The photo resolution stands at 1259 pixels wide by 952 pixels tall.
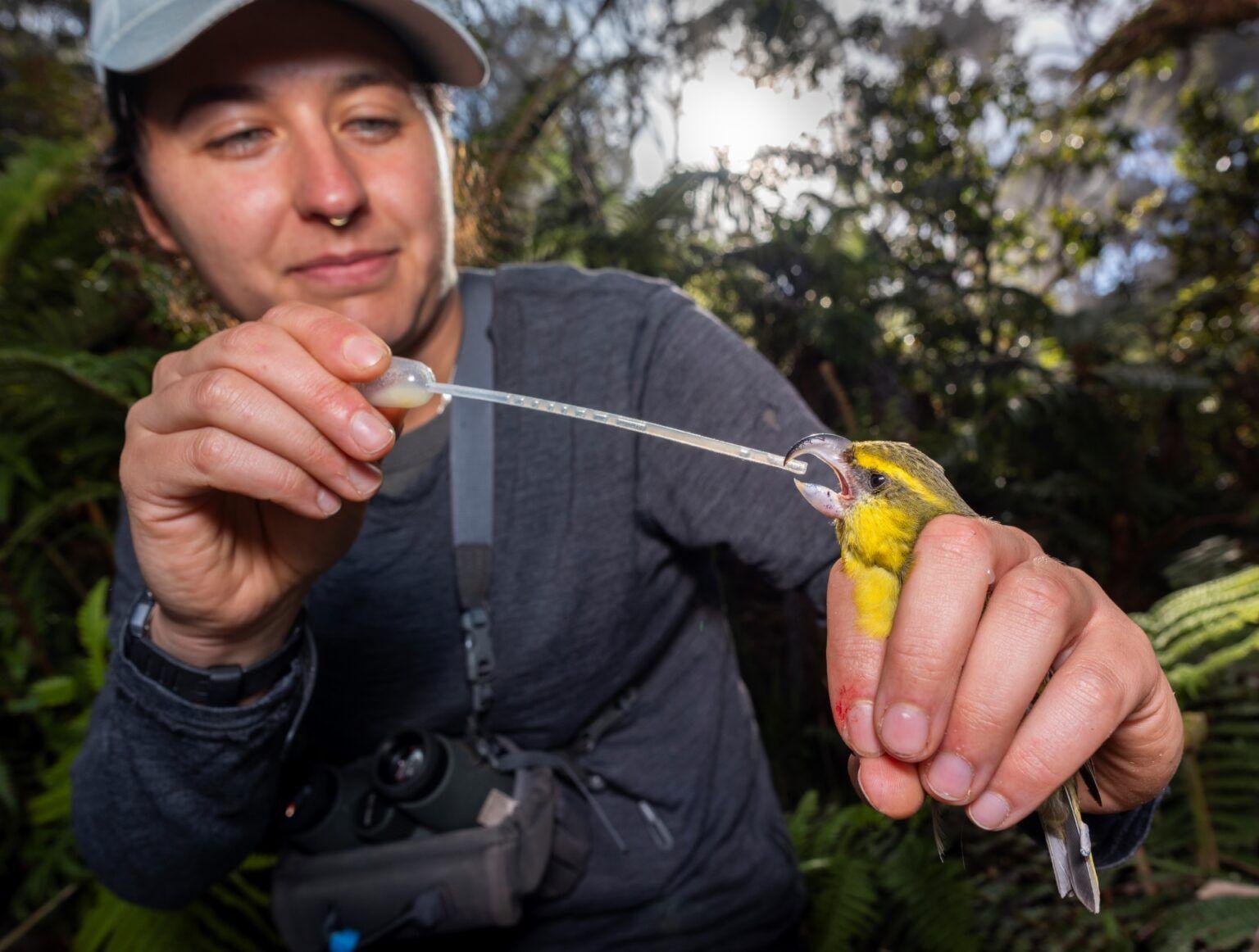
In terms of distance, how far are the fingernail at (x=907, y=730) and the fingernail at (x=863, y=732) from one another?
46mm

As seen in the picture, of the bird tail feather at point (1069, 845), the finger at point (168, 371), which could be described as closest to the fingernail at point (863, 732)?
the bird tail feather at point (1069, 845)

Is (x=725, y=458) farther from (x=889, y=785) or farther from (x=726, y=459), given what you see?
(x=889, y=785)

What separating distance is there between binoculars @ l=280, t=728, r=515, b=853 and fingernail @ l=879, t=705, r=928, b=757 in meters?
1.25

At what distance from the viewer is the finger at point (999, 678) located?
2.53 ft

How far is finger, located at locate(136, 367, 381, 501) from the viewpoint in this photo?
1.03m

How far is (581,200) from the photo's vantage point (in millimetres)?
3479

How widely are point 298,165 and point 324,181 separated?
0.09 meters

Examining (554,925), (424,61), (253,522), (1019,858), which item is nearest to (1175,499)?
(1019,858)

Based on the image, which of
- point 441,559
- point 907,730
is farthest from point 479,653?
point 907,730

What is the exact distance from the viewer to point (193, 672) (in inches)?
53.7

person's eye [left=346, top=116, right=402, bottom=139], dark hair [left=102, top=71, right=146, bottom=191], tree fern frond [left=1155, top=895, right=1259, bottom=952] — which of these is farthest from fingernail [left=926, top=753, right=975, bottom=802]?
dark hair [left=102, top=71, right=146, bottom=191]

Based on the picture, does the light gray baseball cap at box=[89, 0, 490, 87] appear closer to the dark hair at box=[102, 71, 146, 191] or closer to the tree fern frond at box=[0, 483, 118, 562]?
the dark hair at box=[102, 71, 146, 191]

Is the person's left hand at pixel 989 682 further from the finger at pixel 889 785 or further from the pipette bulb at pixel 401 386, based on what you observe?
the pipette bulb at pixel 401 386

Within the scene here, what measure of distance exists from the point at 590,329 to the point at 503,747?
116 centimetres
